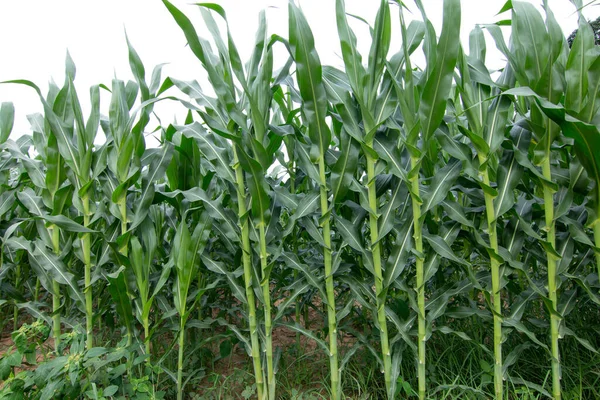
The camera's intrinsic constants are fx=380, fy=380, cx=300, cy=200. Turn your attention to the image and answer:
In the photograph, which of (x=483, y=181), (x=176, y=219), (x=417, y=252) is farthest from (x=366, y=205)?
(x=176, y=219)

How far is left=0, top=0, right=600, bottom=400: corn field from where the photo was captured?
176 centimetres

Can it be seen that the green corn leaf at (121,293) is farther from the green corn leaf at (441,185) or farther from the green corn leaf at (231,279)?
the green corn leaf at (441,185)

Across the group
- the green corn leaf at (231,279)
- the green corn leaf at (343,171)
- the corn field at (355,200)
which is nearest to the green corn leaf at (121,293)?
the corn field at (355,200)

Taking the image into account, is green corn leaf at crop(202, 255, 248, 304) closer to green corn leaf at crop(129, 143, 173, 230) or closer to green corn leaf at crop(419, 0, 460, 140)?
green corn leaf at crop(129, 143, 173, 230)

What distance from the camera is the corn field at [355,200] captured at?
1759mm

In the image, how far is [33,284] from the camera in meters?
3.19

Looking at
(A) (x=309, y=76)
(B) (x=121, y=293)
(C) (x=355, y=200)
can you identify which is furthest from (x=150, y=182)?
(C) (x=355, y=200)

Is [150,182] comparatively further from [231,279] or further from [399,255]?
[399,255]

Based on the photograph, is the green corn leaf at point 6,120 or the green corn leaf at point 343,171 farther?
the green corn leaf at point 6,120

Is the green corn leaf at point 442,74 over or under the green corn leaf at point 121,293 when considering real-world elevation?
over

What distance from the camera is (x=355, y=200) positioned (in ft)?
7.30

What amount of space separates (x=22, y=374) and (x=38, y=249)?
700mm

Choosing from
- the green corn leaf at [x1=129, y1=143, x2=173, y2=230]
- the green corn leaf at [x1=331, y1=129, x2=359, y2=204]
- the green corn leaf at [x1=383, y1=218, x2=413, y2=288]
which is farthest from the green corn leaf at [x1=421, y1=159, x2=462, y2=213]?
the green corn leaf at [x1=129, y1=143, x2=173, y2=230]

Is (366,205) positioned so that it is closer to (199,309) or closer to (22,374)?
(199,309)
